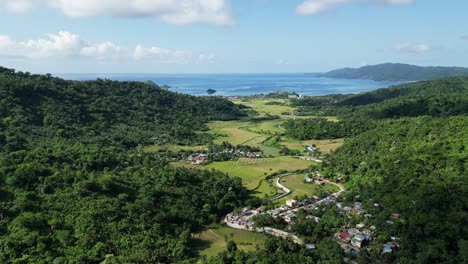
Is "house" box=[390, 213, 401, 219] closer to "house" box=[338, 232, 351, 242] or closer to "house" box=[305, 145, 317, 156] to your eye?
"house" box=[338, 232, 351, 242]

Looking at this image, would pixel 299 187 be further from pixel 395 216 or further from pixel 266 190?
pixel 395 216

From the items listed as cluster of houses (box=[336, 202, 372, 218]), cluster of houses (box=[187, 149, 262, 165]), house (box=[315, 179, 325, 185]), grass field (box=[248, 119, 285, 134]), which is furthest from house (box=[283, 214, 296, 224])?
grass field (box=[248, 119, 285, 134])

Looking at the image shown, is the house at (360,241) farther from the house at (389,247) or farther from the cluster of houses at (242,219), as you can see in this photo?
the cluster of houses at (242,219)

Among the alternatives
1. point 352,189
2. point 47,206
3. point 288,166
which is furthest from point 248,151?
point 47,206

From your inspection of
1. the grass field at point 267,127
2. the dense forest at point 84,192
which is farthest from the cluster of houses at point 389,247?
the grass field at point 267,127

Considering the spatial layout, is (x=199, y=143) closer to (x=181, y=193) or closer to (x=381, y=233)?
(x=181, y=193)

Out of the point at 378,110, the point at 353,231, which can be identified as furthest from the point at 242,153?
the point at 378,110

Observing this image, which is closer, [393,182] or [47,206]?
[47,206]

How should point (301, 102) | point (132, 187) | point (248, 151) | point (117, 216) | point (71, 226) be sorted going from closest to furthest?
point (71, 226)
point (117, 216)
point (132, 187)
point (248, 151)
point (301, 102)
